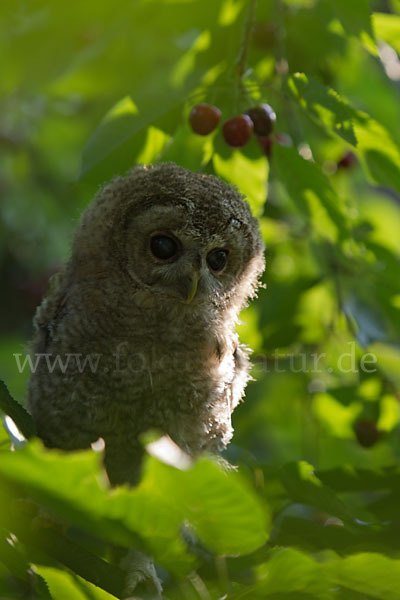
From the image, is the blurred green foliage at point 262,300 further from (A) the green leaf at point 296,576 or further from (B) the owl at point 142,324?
(B) the owl at point 142,324

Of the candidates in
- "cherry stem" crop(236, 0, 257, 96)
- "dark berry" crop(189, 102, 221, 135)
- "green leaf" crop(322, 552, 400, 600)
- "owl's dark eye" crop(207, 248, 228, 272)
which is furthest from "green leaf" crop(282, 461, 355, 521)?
"cherry stem" crop(236, 0, 257, 96)

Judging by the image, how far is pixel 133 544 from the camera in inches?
33.7

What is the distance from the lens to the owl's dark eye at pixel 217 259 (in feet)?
5.11

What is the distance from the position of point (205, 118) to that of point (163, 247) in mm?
290

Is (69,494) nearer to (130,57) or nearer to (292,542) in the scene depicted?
(292,542)

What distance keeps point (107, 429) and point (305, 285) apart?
843 mm

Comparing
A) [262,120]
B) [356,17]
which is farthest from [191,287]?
[356,17]

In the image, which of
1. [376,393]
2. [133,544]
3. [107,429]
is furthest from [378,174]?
[133,544]

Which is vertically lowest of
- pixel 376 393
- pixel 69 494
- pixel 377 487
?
pixel 376 393

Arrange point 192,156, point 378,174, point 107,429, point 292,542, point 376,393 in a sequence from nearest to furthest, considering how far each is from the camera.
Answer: point 292,542 < point 107,429 < point 378,174 < point 192,156 < point 376,393

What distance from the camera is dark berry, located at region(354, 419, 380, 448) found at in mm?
1904

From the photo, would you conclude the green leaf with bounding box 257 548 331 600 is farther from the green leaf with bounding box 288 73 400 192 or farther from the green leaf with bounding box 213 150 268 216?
the green leaf with bounding box 213 150 268 216

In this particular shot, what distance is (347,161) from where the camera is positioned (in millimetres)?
2377

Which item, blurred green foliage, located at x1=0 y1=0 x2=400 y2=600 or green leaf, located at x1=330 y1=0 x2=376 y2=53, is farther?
green leaf, located at x1=330 y1=0 x2=376 y2=53
